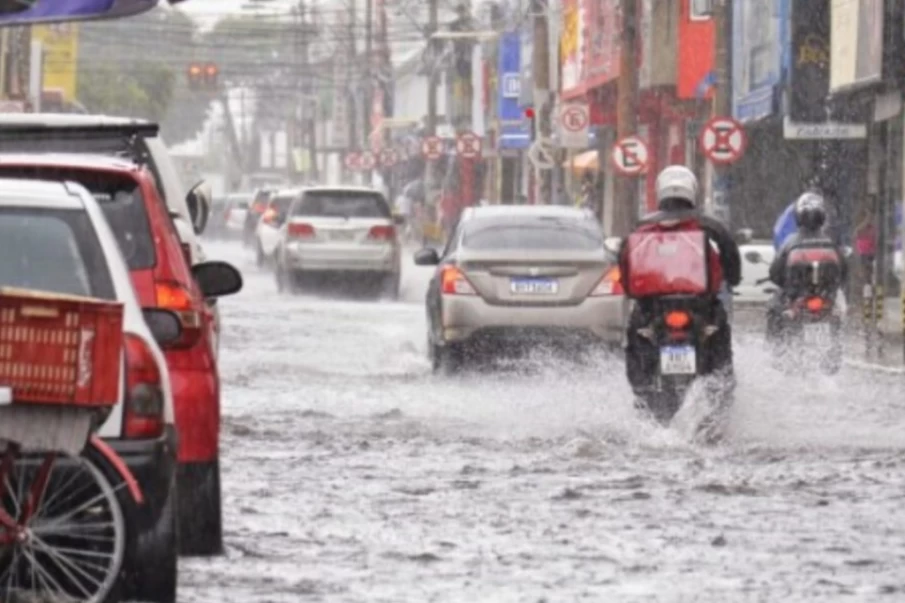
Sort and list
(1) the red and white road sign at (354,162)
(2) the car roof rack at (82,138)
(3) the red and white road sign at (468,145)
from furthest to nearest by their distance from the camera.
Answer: (1) the red and white road sign at (354,162)
(3) the red and white road sign at (468,145)
(2) the car roof rack at (82,138)

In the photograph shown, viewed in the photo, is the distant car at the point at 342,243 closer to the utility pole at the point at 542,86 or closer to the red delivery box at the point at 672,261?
the utility pole at the point at 542,86

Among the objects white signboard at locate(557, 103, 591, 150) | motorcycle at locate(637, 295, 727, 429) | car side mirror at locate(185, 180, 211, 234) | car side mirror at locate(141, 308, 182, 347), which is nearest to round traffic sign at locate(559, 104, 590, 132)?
white signboard at locate(557, 103, 591, 150)

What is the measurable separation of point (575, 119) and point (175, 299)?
44.4 metres

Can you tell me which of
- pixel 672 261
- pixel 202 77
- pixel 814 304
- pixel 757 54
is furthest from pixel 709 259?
pixel 202 77

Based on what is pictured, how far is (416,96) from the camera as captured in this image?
5044 inches

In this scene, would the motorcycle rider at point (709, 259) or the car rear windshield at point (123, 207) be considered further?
the motorcycle rider at point (709, 259)

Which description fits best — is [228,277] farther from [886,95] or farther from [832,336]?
[886,95]

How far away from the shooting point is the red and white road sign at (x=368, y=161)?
111275mm

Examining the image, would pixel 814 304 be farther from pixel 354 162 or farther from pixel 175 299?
pixel 354 162

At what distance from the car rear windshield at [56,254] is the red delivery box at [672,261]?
7985mm

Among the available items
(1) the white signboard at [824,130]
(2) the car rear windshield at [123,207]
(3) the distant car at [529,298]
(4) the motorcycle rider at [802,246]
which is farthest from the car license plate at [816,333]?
(1) the white signboard at [824,130]

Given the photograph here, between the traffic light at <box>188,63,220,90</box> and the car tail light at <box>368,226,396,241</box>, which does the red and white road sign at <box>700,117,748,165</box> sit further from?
the traffic light at <box>188,63,220,90</box>

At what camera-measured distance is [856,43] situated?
40062 millimetres

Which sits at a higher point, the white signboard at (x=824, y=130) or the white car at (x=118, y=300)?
the white car at (x=118, y=300)
